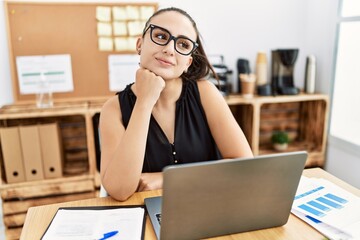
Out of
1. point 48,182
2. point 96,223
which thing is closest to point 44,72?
point 48,182

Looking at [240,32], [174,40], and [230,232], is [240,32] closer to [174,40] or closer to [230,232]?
[174,40]

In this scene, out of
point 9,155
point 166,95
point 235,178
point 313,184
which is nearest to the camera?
point 235,178

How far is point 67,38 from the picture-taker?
2.26 meters

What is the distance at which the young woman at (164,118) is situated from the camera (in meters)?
1.09

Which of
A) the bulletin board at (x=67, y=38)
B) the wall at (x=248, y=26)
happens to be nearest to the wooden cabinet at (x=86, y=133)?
the bulletin board at (x=67, y=38)

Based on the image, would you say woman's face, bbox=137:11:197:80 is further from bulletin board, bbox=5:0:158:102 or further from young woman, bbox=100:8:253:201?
bulletin board, bbox=5:0:158:102

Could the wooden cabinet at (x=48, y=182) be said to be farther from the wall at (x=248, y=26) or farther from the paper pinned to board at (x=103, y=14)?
the wall at (x=248, y=26)

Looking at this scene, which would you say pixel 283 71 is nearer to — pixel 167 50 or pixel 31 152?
pixel 167 50

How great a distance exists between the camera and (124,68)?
2.39 metres

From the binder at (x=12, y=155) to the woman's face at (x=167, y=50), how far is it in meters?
1.24

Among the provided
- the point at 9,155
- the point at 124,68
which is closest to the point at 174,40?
the point at 124,68

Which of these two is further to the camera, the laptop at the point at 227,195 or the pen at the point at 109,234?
the pen at the point at 109,234

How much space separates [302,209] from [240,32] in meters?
1.85

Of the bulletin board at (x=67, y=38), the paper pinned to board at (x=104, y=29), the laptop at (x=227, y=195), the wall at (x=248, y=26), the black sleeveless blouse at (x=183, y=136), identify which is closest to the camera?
the laptop at (x=227, y=195)
